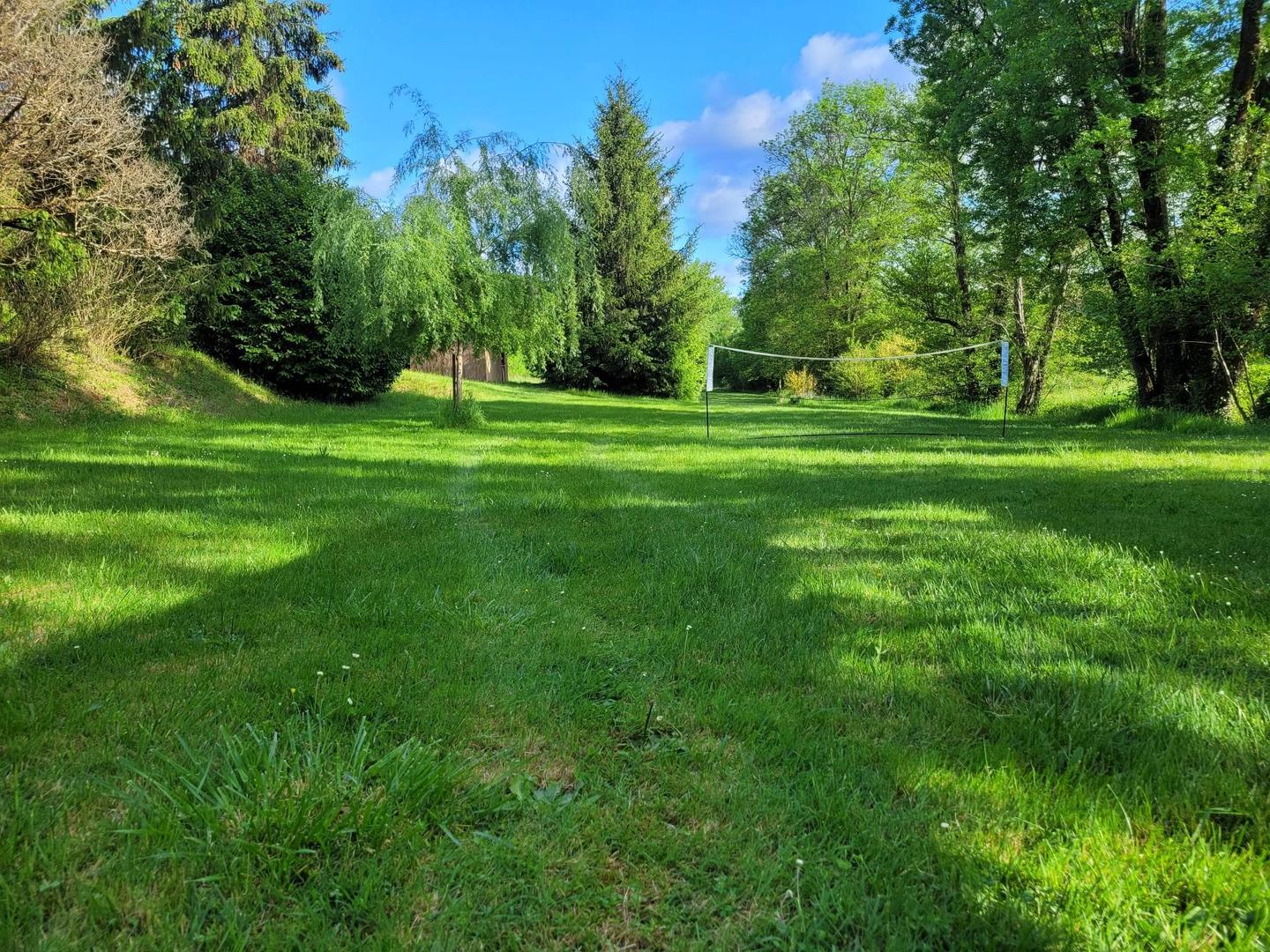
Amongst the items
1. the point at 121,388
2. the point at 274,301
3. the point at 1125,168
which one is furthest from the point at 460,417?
the point at 1125,168

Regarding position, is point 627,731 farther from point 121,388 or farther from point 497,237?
point 121,388

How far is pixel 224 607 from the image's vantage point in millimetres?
2902

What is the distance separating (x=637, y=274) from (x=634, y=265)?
39 cm

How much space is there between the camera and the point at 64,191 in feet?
31.3

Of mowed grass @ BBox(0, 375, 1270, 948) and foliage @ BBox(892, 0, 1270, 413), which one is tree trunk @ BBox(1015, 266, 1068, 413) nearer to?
foliage @ BBox(892, 0, 1270, 413)

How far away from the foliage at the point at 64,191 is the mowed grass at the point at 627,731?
6.72 metres

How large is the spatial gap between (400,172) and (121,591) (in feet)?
36.8

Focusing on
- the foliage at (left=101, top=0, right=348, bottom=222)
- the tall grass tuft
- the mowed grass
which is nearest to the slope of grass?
the foliage at (left=101, top=0, right=348, bottom=222)

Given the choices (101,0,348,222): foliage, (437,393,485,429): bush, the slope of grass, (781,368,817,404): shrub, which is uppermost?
(101,0,348,222): foliage

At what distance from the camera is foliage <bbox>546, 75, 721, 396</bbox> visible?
91.2ft

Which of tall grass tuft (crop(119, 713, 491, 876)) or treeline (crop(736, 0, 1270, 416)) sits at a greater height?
treeline (crop(736, 0, 1270, 416))

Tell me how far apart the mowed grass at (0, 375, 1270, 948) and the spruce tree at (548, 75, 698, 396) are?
24131 mm

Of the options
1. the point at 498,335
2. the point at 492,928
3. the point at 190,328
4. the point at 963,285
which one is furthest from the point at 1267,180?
the point at 190,328

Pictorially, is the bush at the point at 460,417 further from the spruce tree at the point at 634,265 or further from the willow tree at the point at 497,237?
the spruce tree at the point at 634,265
